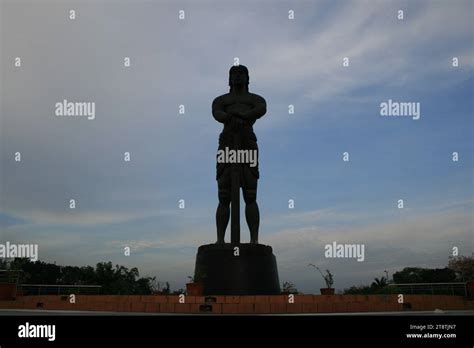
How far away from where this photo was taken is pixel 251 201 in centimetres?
1285

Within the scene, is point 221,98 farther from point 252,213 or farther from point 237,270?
point 237,270

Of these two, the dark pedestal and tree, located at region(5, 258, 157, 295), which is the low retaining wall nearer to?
the dark pedestal

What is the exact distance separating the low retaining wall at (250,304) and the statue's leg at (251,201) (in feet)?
8.17

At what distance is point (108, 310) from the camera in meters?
10.6

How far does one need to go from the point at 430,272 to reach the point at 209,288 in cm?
3224

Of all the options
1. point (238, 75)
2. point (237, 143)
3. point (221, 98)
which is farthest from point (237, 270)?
point (238, 75)

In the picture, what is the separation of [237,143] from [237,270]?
3.29 m

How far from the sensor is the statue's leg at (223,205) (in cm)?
1262

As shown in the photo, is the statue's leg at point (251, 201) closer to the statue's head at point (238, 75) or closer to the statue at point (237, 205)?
the statue at point (237, 205)

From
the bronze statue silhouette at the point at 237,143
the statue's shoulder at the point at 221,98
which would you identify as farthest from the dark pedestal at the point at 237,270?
the statue's shoulder at the point at 221,98

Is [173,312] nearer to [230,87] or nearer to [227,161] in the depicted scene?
[227,161]

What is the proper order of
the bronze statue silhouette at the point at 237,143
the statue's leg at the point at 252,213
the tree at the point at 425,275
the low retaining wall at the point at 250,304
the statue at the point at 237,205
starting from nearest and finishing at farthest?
the low retaining wall at the point at 250,304 → the statue at the point at 237,205 → the statue's leg at the point at 252,213 → the bronze statue silhouette at the point at 237,143 → the tree at the point at 425,275

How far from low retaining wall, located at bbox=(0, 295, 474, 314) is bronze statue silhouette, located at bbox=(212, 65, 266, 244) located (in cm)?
253
